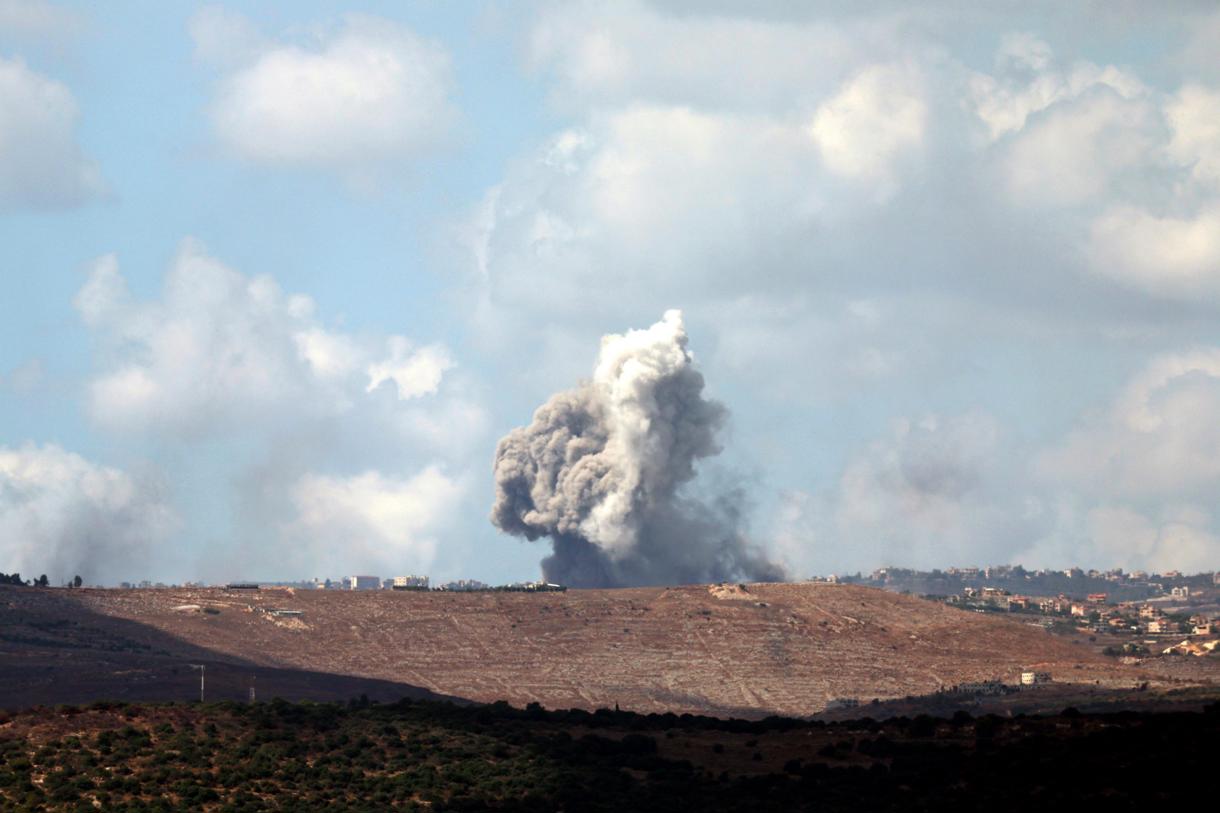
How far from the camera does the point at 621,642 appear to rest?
563 feet

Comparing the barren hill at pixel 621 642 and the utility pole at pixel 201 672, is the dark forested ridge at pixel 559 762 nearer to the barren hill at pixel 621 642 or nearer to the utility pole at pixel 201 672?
the utility pole at pixel 201 672

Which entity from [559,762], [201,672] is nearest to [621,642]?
[201,672]

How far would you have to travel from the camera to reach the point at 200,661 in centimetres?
14875

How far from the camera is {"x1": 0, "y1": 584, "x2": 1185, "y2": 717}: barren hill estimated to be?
153750 mm

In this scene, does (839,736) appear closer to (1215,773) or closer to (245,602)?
(1215,773)

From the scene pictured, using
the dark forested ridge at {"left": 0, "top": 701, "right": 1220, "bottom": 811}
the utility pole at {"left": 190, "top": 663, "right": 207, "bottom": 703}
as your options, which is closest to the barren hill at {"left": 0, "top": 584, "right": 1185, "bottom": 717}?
the utility pole at {"left": 190, "top": 663, "right": 207, "bottom": 703}

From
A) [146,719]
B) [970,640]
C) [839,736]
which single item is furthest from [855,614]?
[146,719]

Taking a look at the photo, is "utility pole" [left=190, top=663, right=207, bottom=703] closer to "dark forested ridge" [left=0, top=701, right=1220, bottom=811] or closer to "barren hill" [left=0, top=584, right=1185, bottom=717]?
"barren hill" [left=0, top=584, right=1185, bottom=717]

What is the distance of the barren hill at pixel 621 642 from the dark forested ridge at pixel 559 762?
59642mm

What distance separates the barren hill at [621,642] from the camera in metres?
154

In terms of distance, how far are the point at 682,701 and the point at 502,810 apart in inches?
3123

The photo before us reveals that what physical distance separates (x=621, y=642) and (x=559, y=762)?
92150mm

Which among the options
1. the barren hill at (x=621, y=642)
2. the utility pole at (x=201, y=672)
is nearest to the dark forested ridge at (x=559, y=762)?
the utility pole at (x=201, y=672)

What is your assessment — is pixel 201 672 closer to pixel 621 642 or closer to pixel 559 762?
pixel 621 642
